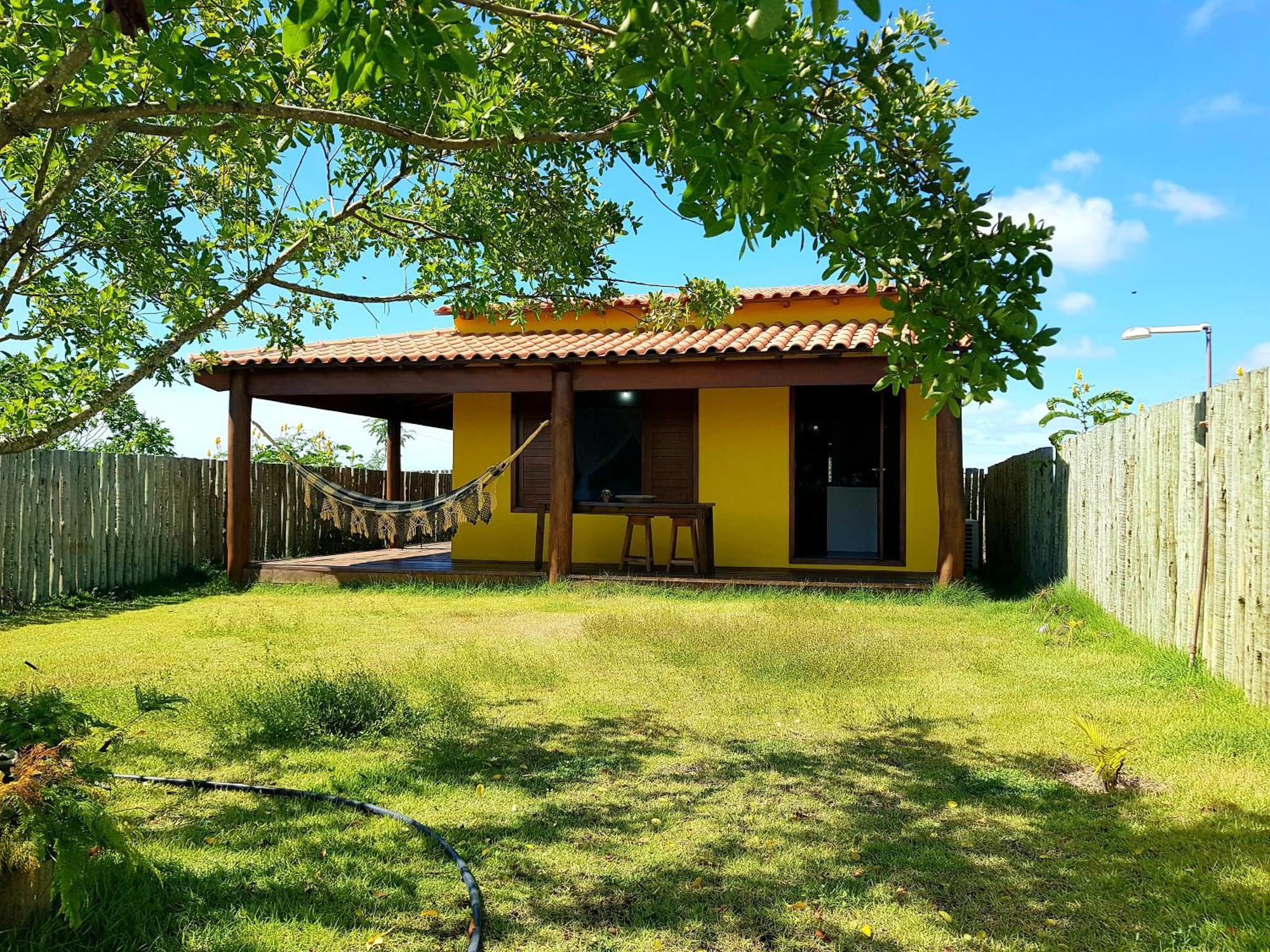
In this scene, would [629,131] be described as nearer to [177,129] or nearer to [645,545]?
[177,129]

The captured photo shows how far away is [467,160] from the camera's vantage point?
4.91 m

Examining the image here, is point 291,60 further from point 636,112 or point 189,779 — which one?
point 189,779

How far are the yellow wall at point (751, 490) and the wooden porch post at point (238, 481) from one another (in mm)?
2973

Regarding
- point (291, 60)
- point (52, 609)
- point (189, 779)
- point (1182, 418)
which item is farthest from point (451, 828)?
point (52, 609)

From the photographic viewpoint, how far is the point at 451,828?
303 centimetres

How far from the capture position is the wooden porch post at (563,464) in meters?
9.35

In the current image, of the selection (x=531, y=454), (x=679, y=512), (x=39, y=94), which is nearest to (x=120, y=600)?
(x=531, y=454)

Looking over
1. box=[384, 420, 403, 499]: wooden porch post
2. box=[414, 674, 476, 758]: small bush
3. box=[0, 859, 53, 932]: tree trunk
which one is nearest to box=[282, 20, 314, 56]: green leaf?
box=[0, 859, 53, 932]: tree trunk

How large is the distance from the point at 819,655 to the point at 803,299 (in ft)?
19.9

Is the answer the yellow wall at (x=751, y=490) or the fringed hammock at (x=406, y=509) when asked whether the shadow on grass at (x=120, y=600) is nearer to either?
the fringed hammock at (x=406, y=509)

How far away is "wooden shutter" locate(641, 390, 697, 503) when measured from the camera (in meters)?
10.6

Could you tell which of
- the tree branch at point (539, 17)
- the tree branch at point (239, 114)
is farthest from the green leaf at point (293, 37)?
the tree branch at point (239, 114)

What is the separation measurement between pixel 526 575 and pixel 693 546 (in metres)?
1.82

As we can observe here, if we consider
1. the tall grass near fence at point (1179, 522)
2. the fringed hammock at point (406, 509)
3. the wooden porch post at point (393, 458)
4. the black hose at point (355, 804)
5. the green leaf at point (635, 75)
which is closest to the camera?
the green leaf at point (635, 75)
